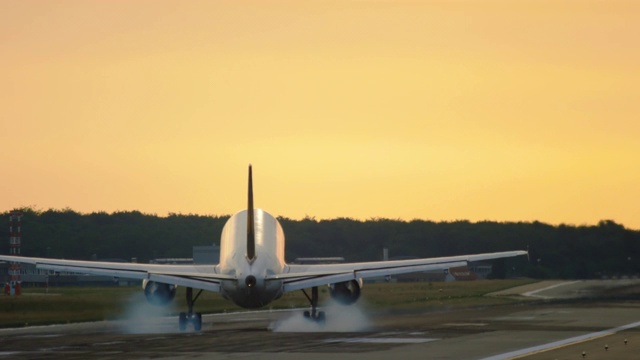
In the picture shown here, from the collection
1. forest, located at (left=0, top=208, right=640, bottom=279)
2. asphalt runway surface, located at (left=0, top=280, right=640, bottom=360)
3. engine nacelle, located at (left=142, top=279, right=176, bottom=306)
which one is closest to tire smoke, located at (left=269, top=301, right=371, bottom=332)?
asphalt runway surface, located at (left=0, top=280, right=640, bottom=360)

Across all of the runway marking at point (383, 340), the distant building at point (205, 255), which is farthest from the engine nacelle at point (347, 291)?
the distant building at point (205, 255)

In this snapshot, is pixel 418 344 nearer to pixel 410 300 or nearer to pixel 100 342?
pixel 100 342

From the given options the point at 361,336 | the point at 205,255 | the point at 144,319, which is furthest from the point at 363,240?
the point at 361,336

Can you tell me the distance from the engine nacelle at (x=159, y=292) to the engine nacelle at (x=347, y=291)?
8.02 meters

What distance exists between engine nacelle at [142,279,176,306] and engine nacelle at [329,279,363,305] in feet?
26.3

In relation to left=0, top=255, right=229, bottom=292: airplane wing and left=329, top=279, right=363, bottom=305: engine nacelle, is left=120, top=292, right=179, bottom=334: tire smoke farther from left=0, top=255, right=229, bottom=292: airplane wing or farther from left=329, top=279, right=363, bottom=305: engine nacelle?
left=329, top=279, right=363, bottom=305: engine nacelle

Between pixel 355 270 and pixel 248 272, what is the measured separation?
607 cm

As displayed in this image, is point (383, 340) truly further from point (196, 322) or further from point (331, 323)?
point (331, 323)

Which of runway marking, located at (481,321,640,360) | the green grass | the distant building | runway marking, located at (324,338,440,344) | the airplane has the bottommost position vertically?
runway marking, located at (481,321,640,360)

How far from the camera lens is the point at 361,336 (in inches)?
2077

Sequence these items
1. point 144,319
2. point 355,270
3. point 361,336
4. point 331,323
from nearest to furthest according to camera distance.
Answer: point 361,336, point 355,270, point 331,323, point 144,319

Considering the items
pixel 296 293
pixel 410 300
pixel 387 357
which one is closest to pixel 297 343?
pixel 387 357

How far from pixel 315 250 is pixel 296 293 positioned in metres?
45.5

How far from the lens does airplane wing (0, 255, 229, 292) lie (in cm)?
5759
